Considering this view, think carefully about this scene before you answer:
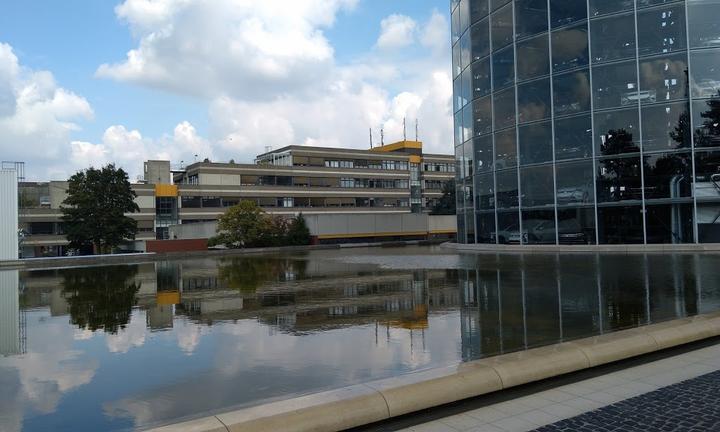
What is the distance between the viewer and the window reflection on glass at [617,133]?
29812mm

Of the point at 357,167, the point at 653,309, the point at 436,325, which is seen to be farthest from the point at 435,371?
the point at 357,167

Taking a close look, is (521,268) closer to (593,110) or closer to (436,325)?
(436,325)

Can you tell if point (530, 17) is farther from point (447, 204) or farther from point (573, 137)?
point (447, 204)

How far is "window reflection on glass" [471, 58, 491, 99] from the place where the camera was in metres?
36.2

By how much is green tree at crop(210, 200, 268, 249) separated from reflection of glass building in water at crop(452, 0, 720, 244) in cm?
2232

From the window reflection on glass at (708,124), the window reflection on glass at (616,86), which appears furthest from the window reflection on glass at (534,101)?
the window reflection on glass at (708,124)

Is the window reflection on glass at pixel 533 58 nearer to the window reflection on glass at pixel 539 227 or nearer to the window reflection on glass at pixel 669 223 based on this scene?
the window reflection on glass at pixel 539 227

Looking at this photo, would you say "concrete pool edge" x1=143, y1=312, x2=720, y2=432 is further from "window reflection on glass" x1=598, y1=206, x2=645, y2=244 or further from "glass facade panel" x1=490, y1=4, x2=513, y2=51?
"glass facade panel" x1=490, y1=4, x2=513, y2=51

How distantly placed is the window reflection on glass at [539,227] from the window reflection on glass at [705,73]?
31.4 feet

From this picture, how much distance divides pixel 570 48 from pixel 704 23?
6496 millimetres

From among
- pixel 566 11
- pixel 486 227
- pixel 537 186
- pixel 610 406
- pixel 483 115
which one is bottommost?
pixel 610 406

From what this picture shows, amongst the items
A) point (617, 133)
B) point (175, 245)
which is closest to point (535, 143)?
point (617, 133)

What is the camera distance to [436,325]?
34.4ft

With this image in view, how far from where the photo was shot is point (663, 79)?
29312 millimetres
